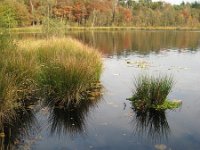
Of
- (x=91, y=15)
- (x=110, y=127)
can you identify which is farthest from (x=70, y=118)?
(x=91, y=15)

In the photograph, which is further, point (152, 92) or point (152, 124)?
point (152, 92)

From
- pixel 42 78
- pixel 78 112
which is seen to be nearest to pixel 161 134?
pixel 78 112

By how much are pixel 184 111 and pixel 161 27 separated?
82.7 m

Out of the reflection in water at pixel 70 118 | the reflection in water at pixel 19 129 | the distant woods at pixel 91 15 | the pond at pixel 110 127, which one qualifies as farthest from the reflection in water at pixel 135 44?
the distant woods at pixel 91 15

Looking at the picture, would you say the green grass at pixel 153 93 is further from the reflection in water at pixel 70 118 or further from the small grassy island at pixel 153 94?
the reflection in water at pixel 70 118

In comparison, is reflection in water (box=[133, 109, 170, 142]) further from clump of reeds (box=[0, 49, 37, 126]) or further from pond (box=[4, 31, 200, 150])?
clump of reeds (box=[0, 49, 37, 126])

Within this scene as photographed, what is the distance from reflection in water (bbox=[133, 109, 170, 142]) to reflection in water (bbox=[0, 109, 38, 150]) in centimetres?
277

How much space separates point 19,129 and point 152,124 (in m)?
3.52

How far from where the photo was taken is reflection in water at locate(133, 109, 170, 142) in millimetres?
8422

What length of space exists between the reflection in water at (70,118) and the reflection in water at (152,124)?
150 cm

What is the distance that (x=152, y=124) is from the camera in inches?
361

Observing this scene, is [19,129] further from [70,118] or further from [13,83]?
[70,118]

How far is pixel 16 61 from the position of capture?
10344mm

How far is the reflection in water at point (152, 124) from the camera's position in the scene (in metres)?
8.42
